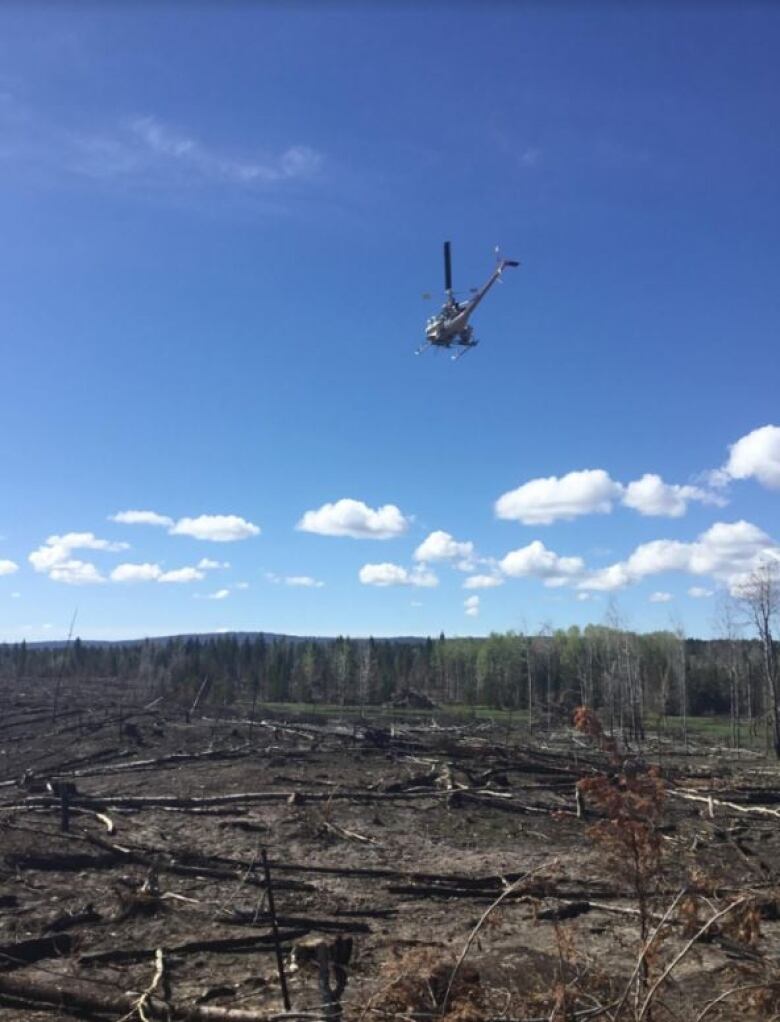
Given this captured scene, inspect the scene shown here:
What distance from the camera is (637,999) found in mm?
4551

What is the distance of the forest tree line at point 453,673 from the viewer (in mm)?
69750

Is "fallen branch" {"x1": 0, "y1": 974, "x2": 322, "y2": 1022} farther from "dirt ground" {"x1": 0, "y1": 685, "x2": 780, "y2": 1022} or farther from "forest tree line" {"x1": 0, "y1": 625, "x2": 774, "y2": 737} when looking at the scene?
"forest tree line" {"x1": 0, "y1": 625, "x2": 774, "y2": 737}

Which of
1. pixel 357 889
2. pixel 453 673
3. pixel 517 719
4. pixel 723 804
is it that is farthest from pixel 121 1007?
pixel 453 673

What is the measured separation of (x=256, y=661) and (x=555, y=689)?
39.4 metres

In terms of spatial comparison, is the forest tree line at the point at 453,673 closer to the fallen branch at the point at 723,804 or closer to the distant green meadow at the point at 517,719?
the distant green meadow at the point at 517,719

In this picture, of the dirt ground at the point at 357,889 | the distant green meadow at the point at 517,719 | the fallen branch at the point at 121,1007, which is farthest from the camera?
the distant green meadow at the point at 517,719

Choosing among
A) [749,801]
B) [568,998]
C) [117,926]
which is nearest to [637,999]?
[568,998]

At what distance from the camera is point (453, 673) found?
9300 cm

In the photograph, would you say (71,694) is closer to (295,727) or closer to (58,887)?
(295,727)

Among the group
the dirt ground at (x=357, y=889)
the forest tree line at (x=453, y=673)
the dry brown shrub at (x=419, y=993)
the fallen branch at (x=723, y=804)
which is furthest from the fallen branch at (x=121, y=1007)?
the forest tree line at (x=453, y=673)

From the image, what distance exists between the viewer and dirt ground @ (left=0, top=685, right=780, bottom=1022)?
629 cm

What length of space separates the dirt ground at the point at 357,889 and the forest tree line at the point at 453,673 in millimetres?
37432

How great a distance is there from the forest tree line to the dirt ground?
3743 cm

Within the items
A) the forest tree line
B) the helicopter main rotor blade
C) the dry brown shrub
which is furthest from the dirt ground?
the forest tree line
